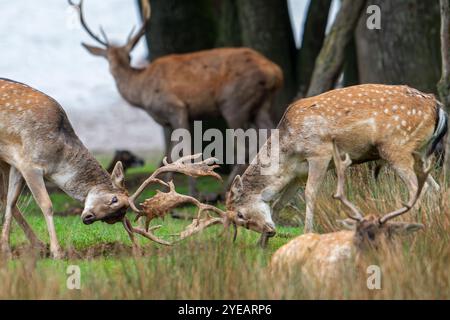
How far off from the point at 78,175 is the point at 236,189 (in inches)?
53.9

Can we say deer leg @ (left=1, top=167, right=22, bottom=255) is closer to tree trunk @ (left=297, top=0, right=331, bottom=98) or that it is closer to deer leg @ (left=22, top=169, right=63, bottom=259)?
deer leg @ (left=22, top=169, right=63, bottom=259)

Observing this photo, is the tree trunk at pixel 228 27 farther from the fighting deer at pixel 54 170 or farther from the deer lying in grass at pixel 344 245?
the deer lying in grass at pixel 344 245

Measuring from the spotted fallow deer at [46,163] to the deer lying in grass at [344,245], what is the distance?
191 cm

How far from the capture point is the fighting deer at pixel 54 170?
9.41 m

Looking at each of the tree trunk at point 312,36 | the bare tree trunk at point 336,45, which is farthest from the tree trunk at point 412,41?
the tree trunk at point 312,36

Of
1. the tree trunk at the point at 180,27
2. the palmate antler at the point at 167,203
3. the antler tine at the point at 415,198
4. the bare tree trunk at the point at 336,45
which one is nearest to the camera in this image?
→ the antler tine at the point at 415,198

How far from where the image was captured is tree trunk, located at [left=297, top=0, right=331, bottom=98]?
55.6 ft

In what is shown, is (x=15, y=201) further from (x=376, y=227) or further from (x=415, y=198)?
(x=415, y=198)

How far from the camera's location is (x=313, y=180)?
9.80m

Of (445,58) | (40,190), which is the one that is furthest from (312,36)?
(40,190)

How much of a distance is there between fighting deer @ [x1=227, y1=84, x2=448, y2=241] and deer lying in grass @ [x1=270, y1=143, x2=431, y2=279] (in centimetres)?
154

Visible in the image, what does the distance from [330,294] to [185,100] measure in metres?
8.97

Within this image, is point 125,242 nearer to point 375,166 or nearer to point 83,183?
point 83,183

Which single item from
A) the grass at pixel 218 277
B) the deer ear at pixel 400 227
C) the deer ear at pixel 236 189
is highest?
the deer ear at pixel 400 227
